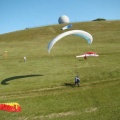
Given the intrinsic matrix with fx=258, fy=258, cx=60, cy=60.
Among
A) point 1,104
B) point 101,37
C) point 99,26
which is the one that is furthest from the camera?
point 99,26

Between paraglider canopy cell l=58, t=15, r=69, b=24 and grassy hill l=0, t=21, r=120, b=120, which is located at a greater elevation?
paraglider canopy cell l=58, t=15, r=69, b=24

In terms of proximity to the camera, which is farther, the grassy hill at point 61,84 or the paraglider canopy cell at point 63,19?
the paraglider canopy cell at point 63,19

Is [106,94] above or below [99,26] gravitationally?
below

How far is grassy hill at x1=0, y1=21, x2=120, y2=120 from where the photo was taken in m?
30.4

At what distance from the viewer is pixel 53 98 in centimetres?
3538

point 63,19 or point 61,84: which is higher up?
point 63,19

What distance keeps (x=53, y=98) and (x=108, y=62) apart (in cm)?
2188

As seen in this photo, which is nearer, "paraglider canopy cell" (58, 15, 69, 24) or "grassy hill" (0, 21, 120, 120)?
"grassy hill" (0, 21, 120, 120)

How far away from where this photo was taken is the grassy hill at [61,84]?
30.4 m

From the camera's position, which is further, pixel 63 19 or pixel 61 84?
pixel 63 19

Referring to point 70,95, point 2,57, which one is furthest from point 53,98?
point 2,57

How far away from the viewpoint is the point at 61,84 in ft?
135

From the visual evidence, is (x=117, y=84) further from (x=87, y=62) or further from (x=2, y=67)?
(x=2, y=67)

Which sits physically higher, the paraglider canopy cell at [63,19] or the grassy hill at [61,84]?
the paraglider canopy cell at [63,19]
